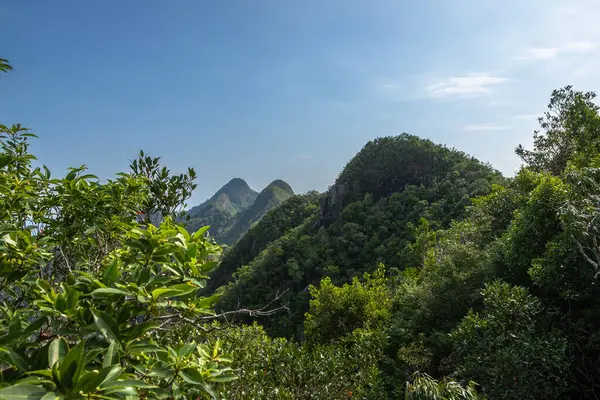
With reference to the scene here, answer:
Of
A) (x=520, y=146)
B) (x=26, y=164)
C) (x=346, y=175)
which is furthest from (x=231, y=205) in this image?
(x=26, y=164)

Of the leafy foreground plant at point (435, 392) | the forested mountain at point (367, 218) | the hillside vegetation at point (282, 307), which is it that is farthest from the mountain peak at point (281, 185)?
the leafy foreground plant at point (435, 392)

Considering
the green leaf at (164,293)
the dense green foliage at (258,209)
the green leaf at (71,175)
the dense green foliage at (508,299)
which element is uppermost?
the dense green foliage at (258,209)

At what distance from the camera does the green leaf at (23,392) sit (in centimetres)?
91

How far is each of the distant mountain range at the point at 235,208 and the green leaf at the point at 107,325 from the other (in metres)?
89.3

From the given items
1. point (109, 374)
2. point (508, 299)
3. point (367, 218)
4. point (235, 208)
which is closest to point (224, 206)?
point (235, 208)

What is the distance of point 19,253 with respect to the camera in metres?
1.72

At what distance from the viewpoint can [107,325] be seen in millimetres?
1256

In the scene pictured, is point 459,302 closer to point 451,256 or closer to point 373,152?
point 451,256

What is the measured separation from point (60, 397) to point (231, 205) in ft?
583

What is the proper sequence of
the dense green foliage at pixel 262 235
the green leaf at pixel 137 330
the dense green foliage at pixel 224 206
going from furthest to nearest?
the dense green foliage at pixel 224 206, the dense green foliage at pixel 262 235, the green leaf at pixel 137 330

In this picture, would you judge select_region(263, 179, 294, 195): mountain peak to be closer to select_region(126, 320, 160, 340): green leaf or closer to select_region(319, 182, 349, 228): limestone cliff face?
select_region(319, 182, 349, 228): limestone cliff face

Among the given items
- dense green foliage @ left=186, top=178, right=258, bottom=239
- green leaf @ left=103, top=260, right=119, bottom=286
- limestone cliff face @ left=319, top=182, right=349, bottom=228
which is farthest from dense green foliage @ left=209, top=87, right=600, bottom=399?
dense green foliage @ left=186, top=178, right=258, bottom=239

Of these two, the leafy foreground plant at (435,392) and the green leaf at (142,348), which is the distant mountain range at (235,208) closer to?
the leafy foreground plant at (435,392)

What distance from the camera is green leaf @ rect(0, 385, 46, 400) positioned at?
0.91m
